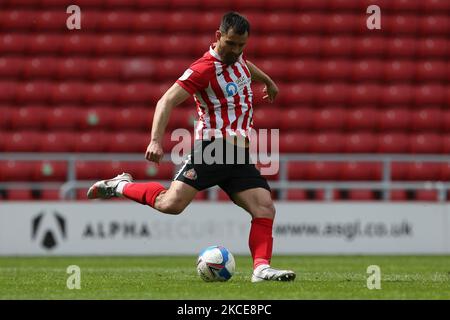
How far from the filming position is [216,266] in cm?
613

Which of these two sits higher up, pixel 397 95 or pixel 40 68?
pixel 40 68

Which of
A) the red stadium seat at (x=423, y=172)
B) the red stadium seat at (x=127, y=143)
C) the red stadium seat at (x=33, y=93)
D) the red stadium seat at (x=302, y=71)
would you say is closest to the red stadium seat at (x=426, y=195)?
the red stadium seat at (x=423, y=172)

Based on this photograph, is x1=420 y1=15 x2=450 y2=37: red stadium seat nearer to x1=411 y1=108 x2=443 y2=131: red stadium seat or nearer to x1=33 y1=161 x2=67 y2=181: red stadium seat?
x1=411 y1=108 x2=443 y2=131: red stadium seat

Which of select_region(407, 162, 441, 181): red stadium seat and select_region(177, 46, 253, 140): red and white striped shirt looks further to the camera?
select_region(407, 162, 441, 181): red stadium seat

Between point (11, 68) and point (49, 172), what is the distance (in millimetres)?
2535

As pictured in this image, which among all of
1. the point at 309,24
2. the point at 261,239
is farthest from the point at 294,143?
the point at 261,239

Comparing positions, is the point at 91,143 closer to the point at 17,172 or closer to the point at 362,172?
the point at 17,172

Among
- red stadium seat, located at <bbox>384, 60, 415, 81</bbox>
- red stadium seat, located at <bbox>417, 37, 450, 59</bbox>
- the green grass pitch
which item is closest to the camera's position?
the green grass pitch

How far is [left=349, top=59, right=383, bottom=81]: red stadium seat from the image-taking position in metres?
15.2

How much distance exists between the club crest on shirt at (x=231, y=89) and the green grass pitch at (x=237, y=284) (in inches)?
47.9

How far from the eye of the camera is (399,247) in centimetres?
1143

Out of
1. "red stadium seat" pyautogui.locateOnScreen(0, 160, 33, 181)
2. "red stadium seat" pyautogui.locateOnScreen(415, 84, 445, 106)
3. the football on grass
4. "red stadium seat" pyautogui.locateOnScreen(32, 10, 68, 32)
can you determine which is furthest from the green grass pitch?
"red stadium seat" pyautogui.locateOnScreen(32, 10, 68, 32)

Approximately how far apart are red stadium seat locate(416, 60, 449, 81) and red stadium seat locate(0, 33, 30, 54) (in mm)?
6319

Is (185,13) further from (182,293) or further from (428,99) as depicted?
(182,293)
